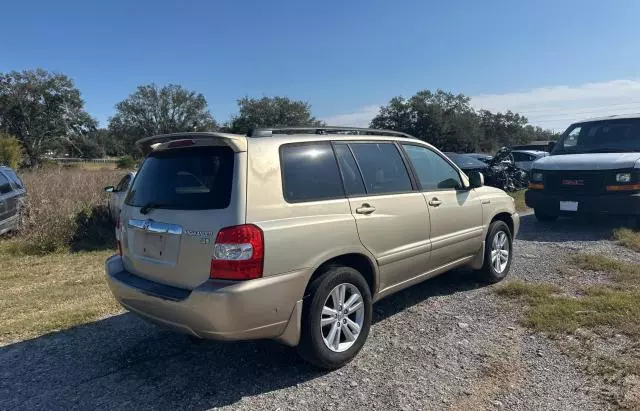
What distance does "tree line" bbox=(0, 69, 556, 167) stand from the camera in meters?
55.9

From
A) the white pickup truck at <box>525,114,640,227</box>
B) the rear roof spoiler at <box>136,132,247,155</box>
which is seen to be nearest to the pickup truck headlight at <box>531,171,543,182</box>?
the white pickup truck at <box>525,114,640,227</box>

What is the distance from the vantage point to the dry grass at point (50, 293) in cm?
492

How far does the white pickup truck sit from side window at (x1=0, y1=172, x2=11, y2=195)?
10.4 m

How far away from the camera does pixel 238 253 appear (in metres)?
3.11

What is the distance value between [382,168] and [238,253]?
178cm

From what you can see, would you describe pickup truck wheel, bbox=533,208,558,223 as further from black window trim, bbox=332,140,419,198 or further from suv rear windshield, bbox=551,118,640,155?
black window trim, bbox=332,140,419,198

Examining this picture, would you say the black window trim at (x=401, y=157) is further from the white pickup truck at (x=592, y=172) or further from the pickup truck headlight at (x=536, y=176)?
the pickup truck headlight at (x=536, y=176)

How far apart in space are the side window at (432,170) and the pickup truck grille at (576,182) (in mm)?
4696

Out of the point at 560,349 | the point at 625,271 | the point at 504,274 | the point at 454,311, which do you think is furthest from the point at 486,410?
the point at 625,271

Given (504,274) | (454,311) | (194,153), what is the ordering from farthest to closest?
1. (504,274)
2. (454,311)
3. (194,153)

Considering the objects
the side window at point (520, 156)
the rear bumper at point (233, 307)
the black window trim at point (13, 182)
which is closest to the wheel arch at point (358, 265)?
the rear bumper at point (233, 307)

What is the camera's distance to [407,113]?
57.0 metres

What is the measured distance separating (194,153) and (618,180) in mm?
7763

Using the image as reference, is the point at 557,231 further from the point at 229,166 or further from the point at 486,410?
the point at 229,166
